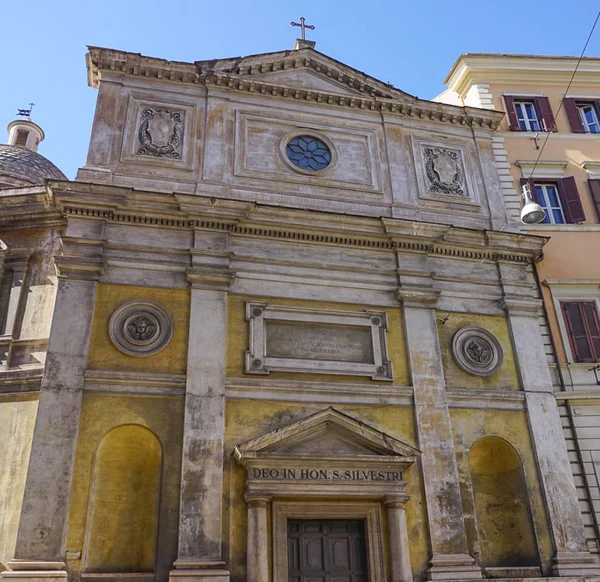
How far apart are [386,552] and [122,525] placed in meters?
4.44

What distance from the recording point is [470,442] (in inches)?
479

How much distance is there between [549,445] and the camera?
12.4 metres

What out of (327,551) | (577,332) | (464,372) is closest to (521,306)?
(577,332)

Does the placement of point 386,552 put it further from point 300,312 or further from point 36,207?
point 36,207

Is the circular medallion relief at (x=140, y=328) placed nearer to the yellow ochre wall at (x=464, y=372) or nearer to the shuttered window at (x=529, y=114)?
the yellow ochre wall at (x=464, y=372)

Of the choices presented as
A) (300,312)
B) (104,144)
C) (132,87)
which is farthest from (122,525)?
(132,87)

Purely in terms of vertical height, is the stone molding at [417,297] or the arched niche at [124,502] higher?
the stone molding at [417,297]

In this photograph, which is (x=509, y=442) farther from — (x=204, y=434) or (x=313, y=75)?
(x=313, y=75)

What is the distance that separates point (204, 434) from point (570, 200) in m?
10.4

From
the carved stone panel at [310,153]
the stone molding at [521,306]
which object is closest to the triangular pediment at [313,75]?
the carved stone panel at [310,153]

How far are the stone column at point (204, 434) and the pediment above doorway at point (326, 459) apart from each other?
56 cm

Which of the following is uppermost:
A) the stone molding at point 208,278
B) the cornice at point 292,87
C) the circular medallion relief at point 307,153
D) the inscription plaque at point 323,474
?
the cornice at point 292,87

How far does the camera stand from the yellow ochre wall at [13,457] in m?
9.88

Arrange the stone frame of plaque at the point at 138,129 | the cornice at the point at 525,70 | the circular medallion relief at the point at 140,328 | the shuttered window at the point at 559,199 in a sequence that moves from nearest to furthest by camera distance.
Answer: the circular medallion relief at the point at 140,328, the stone frame of plaque at the point at 138,129, the shuttered window at the point at 559,199, the cornice at the point at 525,70
